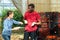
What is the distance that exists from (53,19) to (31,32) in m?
1.20

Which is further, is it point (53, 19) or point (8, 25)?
point (53, 19)

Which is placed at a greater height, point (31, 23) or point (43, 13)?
point (43, 13)

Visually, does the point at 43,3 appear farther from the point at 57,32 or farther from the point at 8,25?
the point at 8,25

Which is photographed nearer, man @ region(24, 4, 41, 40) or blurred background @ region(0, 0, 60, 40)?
man @ region(24, 4, 41, 40)

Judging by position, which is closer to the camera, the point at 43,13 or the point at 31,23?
the point at 31,23

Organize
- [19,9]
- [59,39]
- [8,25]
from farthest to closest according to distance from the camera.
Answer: [19,9], [59,39], [8,25]

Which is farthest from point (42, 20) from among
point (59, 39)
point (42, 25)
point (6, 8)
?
point (6, 8)

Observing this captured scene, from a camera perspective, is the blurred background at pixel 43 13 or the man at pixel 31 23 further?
the blurred background at pixel 43 13

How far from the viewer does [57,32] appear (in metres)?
7.71

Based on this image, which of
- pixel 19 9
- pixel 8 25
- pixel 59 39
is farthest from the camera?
pixel 19 9

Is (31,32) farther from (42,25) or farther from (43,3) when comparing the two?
(43,3)

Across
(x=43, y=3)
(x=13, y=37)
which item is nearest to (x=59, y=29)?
(x=43, y=3)

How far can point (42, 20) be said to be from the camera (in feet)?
25.3

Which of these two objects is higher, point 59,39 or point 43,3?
point 43,3
